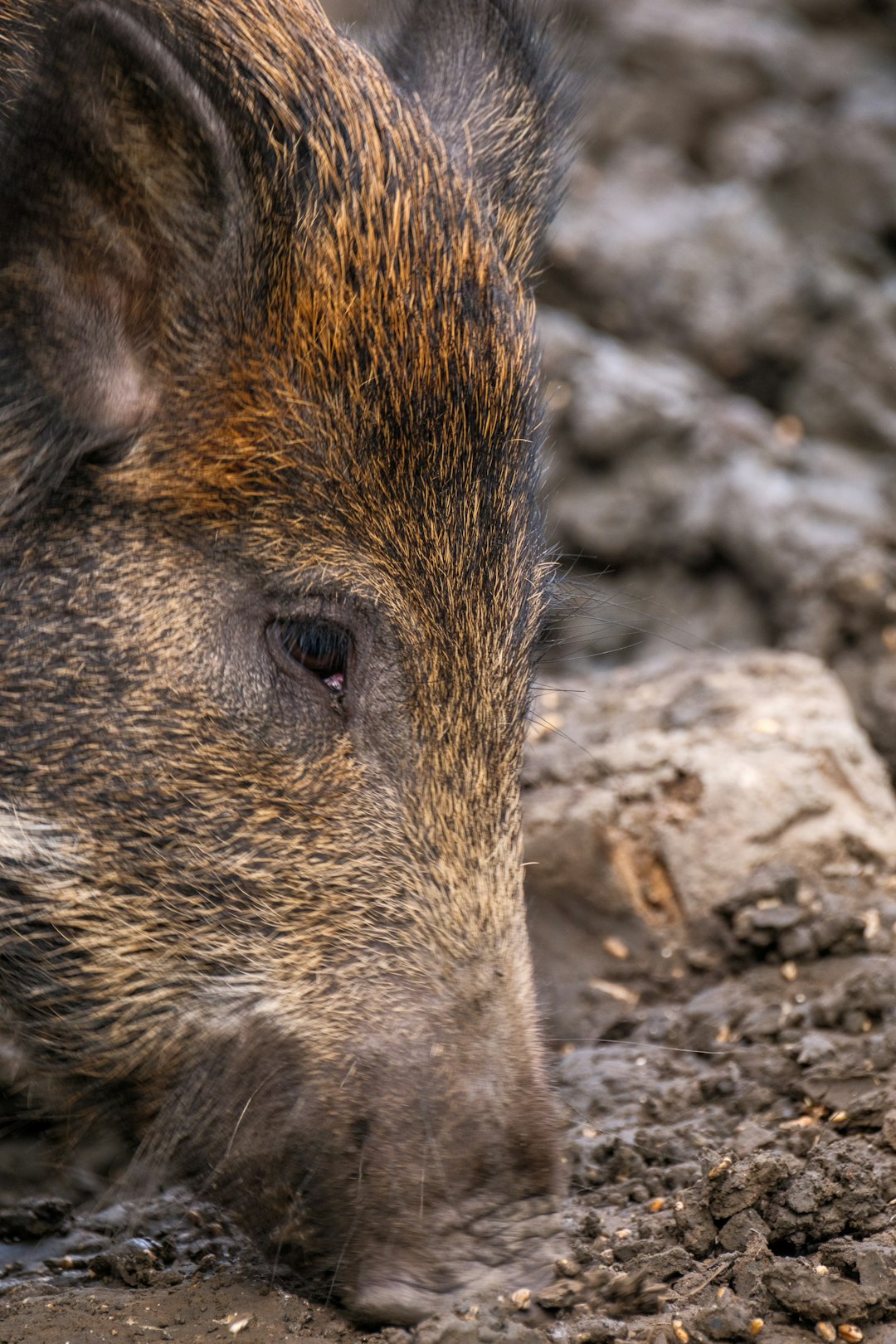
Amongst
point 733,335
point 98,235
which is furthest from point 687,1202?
point 733,335

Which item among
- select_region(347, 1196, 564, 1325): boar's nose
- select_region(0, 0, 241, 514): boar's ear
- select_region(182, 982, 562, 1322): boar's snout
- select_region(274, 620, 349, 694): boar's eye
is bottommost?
select_region(347, 1196, 564, 1325): boar's nose

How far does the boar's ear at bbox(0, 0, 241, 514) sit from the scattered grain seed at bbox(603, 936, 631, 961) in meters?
1.98

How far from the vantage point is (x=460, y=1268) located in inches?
104

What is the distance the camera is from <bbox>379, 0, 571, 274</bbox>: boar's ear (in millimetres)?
3584

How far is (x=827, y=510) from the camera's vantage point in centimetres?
618

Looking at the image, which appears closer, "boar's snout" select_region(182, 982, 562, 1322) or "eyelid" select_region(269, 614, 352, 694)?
"boar's snout" select_region(182, 982, 562, 1322)

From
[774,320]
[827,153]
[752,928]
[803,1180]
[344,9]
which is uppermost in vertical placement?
[344,9]

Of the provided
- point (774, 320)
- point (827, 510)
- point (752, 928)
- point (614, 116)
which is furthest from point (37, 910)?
point (614, 116)

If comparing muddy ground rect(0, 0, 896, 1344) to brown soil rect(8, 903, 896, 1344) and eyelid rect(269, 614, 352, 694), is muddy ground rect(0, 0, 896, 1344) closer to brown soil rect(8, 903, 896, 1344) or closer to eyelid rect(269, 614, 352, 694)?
→ brown soil rect(8, 903, 896, 1344)

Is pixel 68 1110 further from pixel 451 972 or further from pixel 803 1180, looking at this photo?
pixel 803 1180

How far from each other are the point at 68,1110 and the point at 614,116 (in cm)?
581

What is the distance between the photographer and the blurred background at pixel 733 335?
6.06 m

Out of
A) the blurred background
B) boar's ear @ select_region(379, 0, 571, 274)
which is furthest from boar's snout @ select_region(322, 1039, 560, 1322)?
the blurred background

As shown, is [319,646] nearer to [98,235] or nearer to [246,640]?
[246,640]
